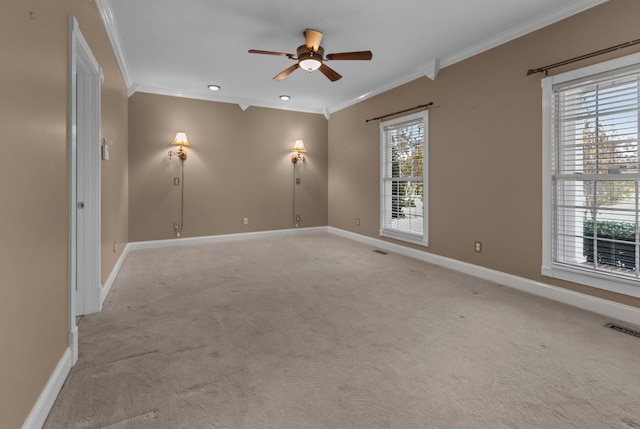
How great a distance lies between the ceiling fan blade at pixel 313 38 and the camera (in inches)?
138

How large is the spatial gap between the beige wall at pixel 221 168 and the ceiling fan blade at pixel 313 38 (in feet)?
10.5

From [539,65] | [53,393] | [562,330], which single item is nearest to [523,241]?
[562,330]

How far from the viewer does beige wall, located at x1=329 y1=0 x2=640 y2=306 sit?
3.06 metres

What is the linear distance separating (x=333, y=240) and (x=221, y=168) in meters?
2.50

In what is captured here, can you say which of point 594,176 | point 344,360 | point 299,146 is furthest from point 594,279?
point 299,146

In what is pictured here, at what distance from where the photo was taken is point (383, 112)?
5582 mm

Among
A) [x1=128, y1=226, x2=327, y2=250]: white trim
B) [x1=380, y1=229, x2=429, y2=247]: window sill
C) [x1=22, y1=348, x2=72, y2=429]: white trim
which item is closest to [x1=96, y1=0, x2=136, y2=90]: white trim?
[x1=128, y1=226, x2=327, y2=250]: white trim

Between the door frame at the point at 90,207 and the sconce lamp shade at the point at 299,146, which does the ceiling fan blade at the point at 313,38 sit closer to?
the door frame at the point at 90,207

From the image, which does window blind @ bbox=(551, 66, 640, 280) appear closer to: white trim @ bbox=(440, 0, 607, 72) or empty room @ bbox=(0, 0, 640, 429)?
empty room @ bbox=(0, 0, 640, 429)

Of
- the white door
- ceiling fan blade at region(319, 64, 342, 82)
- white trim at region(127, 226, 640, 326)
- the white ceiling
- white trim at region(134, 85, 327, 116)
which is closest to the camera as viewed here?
the white door

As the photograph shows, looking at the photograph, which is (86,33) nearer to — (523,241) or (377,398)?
(377,398)

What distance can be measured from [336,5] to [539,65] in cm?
207

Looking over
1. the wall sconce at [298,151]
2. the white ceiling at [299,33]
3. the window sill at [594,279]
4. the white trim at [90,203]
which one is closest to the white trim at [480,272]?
the window sill at [594,279]

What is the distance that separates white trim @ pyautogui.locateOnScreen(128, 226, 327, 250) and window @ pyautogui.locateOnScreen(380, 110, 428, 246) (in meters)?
2.01
